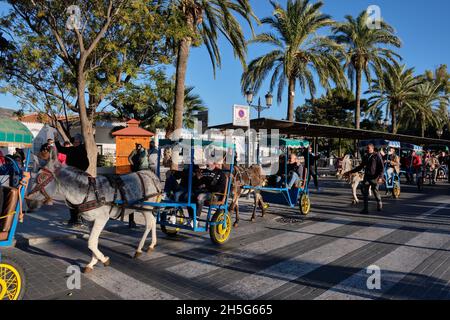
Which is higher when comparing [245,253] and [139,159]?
[139,159]

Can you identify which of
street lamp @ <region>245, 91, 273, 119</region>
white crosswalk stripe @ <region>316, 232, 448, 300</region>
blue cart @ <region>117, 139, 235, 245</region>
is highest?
street lamp @ <region>245, 91, 273, 119</region>

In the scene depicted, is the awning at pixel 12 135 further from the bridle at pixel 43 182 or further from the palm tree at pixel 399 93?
the palm tree at pixel 399 93

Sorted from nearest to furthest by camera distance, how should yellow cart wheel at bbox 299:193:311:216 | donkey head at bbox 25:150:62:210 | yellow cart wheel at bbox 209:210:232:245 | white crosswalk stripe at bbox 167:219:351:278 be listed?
1. donkey head at bbox 25:150:62:210
2. white crosswalk stripe at bbox 167:219:351:278
3. yellow cart wheel at bbox 209:210:232:245
4. yellow cart wheel at bbox 299:193:311:216

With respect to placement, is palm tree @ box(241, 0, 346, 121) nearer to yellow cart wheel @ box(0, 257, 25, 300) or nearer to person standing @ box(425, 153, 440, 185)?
person standing @ box(425, 153, 440, 185)

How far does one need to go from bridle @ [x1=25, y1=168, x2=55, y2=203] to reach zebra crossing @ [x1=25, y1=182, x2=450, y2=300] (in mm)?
1375

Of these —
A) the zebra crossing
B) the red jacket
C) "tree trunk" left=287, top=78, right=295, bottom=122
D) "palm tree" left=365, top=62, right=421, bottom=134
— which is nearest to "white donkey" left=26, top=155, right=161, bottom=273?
the zebra crossing

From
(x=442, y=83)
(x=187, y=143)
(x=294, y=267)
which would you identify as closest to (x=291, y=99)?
(x=187, y=143)

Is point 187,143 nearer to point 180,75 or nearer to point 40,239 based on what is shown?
point 40,239

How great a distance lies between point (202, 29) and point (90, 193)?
1065 cm

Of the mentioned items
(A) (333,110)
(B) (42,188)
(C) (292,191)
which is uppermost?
(A) (333,110)

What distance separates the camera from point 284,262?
5.51 metres

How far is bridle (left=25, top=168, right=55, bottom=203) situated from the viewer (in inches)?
177

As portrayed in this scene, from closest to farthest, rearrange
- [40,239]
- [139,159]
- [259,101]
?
[40,239] → [139,159] → [259,101]
